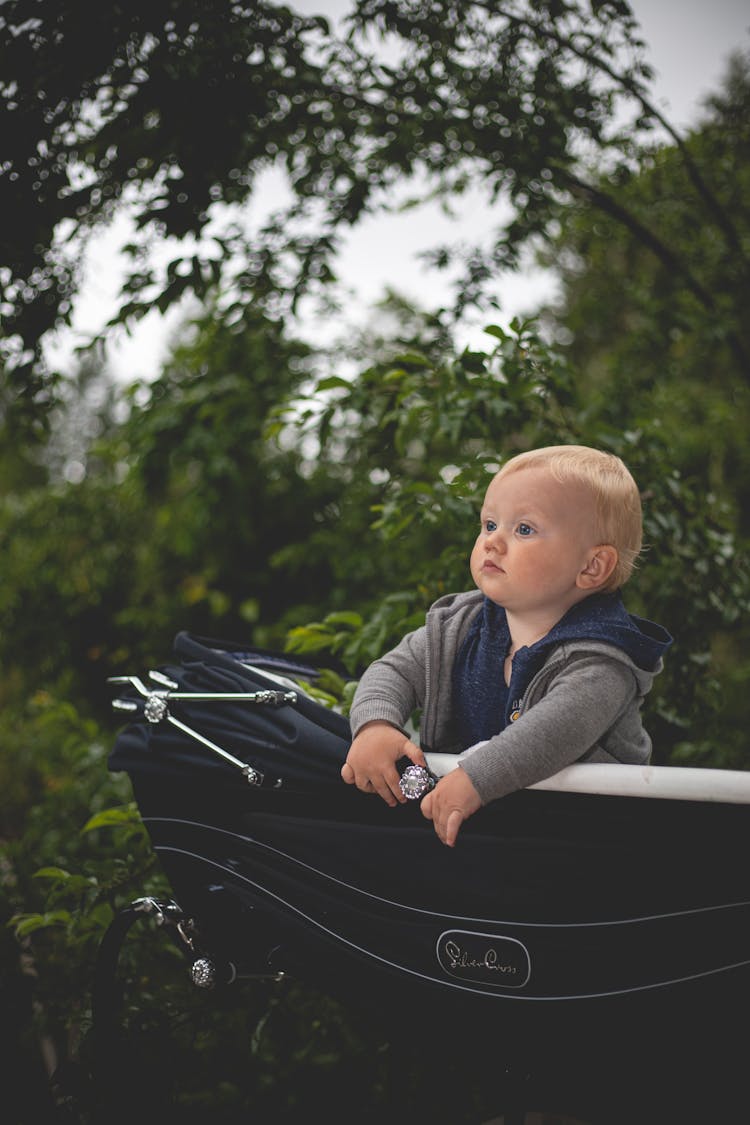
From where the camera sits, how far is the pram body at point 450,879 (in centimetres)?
106

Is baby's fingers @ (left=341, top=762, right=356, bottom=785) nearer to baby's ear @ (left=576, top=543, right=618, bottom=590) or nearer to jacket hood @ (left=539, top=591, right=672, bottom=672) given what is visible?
jacket hood @ (left=539, top=591, right=672, bottom=672)

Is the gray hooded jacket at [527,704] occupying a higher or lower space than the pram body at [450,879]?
higher

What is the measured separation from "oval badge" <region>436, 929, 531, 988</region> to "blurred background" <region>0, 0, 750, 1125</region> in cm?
68

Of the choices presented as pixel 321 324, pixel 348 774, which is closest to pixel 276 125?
pixel 321 324

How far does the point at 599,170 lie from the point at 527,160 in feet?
3.85

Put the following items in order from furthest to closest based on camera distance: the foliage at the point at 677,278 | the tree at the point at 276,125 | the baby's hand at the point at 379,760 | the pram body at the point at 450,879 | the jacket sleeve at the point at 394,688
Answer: the foliage at the point at 677,278
the tree at the point at 276,125
the jacket sleeve at the point at 394,688
the baby's hand at the point at 379,760
the pram body at the point at 450,879

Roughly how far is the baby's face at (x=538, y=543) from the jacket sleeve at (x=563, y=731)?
0.14 meters

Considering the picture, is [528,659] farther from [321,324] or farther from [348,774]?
[321,324]

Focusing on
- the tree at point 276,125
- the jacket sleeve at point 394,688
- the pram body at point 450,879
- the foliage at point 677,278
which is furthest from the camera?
the foliage at point 677,278

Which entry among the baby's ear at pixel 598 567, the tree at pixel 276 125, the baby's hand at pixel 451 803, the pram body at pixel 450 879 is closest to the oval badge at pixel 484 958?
the pram body at pixel 450 879

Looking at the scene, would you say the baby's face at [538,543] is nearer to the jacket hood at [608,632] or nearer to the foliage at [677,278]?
the jacket hood at [608,632]

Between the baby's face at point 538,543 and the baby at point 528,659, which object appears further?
the baby's face at point 538,543

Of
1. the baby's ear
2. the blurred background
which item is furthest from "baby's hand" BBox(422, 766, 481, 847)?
the blurred background

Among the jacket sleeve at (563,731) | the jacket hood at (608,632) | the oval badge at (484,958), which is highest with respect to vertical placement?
the jacket hood at (608,632)
